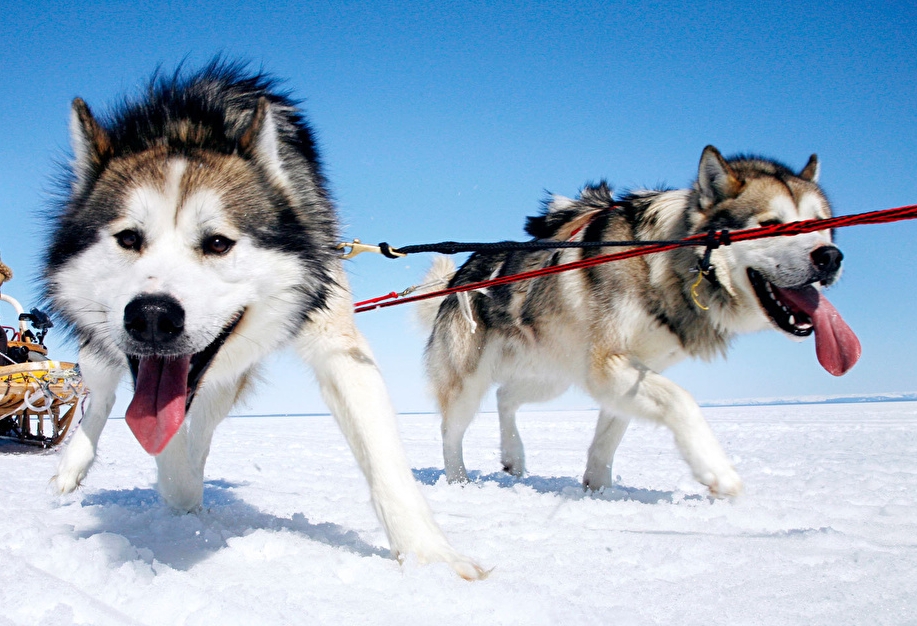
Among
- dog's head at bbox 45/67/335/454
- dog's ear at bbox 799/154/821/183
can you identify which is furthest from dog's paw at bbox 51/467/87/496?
dog's ear at bbox 799/154/821/183

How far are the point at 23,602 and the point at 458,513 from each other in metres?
1.49

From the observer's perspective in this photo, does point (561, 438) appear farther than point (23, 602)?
Yes

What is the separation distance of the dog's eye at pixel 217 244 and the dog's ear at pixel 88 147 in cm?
47

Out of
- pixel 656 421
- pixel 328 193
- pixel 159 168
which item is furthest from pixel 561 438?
pixel 159 168

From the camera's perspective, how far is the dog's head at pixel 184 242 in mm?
1412

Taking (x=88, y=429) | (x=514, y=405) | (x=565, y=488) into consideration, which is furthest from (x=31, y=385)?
(x=565, y=488)

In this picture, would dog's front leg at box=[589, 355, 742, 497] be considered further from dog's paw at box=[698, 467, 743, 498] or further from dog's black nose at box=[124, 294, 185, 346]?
dog's black nose at box=[124, 294, 185, 346]

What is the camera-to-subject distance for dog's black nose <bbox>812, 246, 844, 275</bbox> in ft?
7.32

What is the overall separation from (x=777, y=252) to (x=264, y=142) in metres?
1.82

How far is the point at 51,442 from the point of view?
5.40m

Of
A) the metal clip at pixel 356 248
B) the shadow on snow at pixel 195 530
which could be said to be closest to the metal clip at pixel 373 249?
the metal clip at pixel 356 248

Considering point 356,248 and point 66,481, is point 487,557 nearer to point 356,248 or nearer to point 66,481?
point 356,248

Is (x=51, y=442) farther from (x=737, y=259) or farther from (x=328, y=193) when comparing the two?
(x=737, y=259)

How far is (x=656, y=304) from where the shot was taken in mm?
2760
